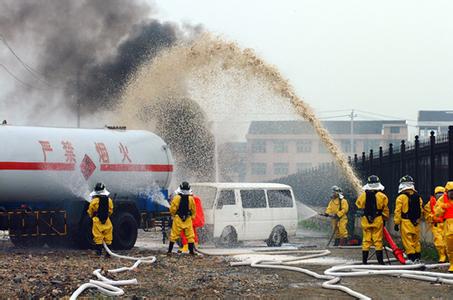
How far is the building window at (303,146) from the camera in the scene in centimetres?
6195

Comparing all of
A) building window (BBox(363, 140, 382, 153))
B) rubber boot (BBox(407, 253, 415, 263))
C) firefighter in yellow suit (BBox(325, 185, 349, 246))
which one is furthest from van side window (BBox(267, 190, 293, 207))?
building window (BBox(363, 140, 382, 153))

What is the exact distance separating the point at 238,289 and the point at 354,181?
11.9m

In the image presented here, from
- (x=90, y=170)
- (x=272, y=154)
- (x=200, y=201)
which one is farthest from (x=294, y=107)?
(x=272, y=154)

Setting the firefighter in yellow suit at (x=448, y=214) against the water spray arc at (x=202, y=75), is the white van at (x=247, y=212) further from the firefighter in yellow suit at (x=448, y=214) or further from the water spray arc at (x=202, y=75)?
the firefighter in yellow suit at (x=448, y=214)

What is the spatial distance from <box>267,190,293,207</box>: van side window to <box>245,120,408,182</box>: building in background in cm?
2453

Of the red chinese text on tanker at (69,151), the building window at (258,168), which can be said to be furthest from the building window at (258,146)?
the red chinese text on tanker at (69,151)

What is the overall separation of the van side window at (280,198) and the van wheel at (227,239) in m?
1.79

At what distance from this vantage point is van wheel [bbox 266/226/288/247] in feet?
77.3

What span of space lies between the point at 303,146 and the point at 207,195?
4345 cm

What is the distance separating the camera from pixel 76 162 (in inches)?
802

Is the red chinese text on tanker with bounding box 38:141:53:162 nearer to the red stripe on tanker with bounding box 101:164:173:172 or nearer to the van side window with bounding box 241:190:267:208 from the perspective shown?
the red stripe on tanker with bounding box 101:164:173:172

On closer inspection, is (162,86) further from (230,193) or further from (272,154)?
(272,154)

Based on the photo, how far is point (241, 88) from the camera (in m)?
27.2

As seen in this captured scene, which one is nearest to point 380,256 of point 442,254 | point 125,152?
point 442,254
